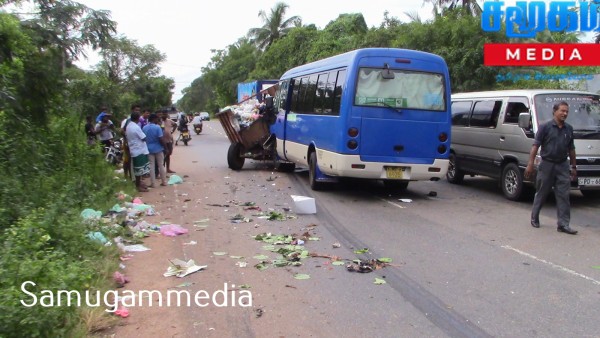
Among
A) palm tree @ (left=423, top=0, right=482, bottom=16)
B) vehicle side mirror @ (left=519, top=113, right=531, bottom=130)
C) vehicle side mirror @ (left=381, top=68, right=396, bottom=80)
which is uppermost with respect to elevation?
palm tree @ (left=423, top=0, right=482, bottom=16)

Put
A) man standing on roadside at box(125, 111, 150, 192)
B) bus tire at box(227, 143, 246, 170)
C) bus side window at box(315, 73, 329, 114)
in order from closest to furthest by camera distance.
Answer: man standing on roadside at box(125, 111, 150, 192), bus side window at box(315, 73, 329, 114), bus tire at box(227, 143, 246, 170)

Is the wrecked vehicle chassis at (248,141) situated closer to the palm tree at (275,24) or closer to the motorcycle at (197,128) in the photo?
the motorcycle at (197,128)

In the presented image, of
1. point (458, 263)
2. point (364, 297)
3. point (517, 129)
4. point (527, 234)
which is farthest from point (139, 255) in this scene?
point (517, 129)

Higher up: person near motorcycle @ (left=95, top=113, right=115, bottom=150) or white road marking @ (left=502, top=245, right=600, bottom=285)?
person near motorcycle @ (left=95, top=113, right=115, bottom=150)

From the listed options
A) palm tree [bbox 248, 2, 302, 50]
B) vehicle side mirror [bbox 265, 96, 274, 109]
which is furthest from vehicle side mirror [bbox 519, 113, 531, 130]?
palm tree [bbox 248, 2, 302, 50]

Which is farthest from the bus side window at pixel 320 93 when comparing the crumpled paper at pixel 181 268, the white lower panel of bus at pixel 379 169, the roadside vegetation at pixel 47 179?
the crumpled paper at pixel 181 268

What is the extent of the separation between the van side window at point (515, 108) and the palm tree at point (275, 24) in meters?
42.6

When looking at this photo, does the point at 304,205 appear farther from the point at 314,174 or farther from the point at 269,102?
Result: the point at 269,102

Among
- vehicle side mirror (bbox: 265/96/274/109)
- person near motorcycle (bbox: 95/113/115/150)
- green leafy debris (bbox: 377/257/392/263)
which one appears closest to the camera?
green leafy debris (bbox: 377/257/392/263)

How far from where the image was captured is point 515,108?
10156mm

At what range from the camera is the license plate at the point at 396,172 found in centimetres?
972

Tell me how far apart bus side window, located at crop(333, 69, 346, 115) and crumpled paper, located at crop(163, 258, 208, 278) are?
16.0 ft

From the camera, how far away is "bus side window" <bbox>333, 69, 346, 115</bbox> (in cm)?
985

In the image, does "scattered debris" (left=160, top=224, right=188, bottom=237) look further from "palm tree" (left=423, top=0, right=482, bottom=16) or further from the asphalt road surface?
"palm tree" (left=423, top=0, right=482, bottom=16)
